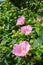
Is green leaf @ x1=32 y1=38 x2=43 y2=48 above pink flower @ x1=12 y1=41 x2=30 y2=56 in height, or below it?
below

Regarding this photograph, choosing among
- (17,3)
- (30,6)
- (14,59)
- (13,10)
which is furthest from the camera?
(17,3)

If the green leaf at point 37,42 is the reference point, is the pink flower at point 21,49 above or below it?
above

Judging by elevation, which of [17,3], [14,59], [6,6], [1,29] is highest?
[14,59]

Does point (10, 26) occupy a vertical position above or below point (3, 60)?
below

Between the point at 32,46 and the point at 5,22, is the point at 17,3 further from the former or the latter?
the point at 32,46

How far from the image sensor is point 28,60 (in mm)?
1812

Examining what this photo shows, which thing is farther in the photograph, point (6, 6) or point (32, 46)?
point (6, 6)

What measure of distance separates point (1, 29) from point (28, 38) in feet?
2.09

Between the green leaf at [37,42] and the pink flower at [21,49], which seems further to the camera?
the green leaf at [37,42]

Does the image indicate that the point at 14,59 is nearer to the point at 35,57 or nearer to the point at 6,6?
the point at 35,57

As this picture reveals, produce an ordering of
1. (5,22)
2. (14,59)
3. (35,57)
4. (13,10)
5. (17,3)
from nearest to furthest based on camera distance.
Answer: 1. (35,57)
2. (14,59)
3. (5,22)
4. (13,10)
5. (17,3)

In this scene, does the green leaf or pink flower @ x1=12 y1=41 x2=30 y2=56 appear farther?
the green leaf

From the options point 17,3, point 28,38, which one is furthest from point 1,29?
point 17,3

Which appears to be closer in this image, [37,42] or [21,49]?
[21,49]
